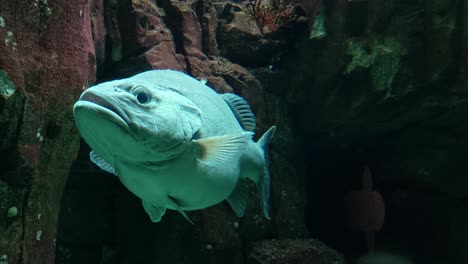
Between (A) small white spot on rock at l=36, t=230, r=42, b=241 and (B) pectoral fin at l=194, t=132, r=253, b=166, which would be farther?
(A) small white spot on rock at l=36, t=230, r=42, b=241

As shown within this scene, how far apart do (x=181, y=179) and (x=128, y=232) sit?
3.03m

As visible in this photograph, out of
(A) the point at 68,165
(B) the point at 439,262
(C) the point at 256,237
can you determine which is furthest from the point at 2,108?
(B) the point at 439,262

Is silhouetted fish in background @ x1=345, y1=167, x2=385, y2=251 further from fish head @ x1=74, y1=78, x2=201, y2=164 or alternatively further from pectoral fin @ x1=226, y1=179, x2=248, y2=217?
fish head @ x1=74, y1=78, x2=201, y2=164

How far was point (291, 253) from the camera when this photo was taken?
518 cm

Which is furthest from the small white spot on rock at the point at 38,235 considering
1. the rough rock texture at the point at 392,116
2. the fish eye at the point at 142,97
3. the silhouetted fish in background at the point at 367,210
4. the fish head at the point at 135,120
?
the silhouetted fish in background at the point at 367,210

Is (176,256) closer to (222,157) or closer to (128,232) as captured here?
(128,232)

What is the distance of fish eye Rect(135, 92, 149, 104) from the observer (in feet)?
7.16

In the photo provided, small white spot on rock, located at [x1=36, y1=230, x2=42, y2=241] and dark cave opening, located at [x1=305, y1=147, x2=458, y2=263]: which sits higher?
small white spot on rock, located at [x1=36, y1=230, x2=42, y2=241]

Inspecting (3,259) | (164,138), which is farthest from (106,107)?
(3,259)

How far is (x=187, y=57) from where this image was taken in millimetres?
5121

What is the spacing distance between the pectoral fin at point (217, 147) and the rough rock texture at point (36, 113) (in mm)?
1517

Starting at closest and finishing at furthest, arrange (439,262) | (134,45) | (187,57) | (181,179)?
1. (181,179)
2. (134,45)
3. (187,57)
4. (439,262)

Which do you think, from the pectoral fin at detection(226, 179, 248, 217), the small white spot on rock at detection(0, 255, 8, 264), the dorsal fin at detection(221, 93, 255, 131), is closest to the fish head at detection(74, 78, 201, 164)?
the dorsal fin at detection(221, 93, 255, 131)

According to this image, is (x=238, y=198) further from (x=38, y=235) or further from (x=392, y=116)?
(x=392, y=116)
